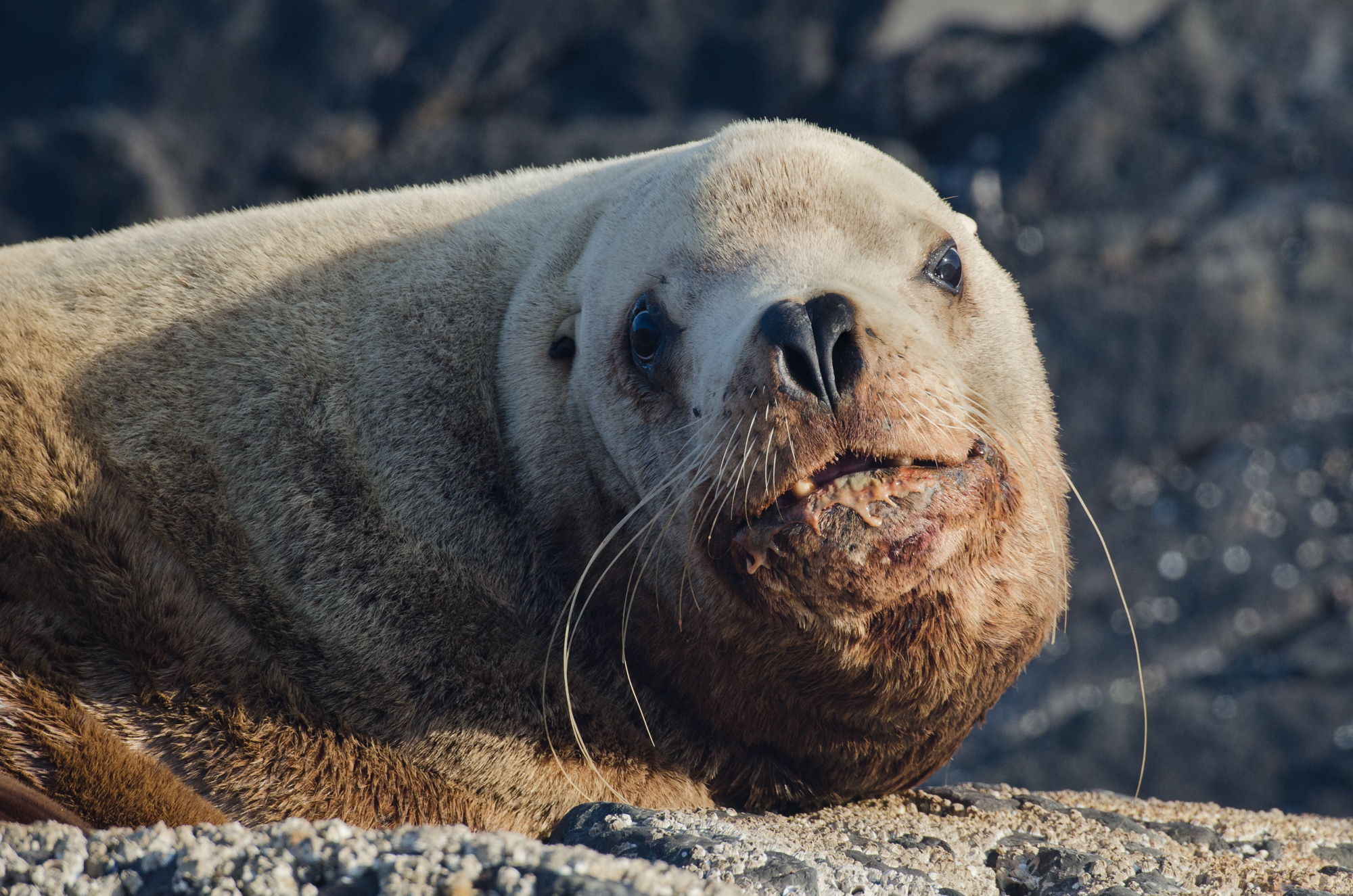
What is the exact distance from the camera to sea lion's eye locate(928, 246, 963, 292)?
11.8ft

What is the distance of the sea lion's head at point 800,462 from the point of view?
2.85 meters

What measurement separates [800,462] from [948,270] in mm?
1139

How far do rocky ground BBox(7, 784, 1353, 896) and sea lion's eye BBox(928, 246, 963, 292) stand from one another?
1.61m

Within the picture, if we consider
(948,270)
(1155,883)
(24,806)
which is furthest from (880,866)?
(24,806)

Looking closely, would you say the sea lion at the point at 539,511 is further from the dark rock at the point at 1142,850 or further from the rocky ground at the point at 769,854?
the dark rock at the point at 1142,850

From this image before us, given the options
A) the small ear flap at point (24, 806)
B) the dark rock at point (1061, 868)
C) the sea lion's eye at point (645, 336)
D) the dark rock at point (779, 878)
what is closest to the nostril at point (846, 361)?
the sea lion's eye at point (645, 336)

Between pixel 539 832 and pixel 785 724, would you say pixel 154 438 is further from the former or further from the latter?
pixel 785 724

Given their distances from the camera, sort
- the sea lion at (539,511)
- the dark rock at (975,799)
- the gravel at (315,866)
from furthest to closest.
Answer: the dark rock at (975,799) < the sea lion at (539,511) < the gravel at (315,866)

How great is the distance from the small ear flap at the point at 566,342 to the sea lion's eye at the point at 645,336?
33 cm

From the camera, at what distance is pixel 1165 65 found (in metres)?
11.2

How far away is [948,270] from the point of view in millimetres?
3629

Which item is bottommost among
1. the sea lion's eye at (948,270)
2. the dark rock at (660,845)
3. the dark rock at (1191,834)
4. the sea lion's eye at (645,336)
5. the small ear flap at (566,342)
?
the dark rock at (1191,834)

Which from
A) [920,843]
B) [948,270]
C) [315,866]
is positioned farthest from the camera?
[948,270]

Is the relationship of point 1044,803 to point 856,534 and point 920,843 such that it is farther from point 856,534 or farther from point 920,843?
point 856,534
